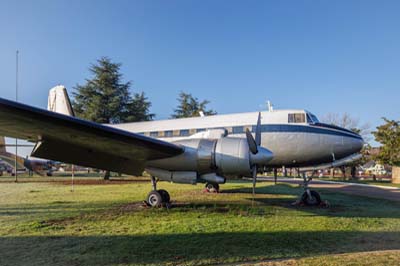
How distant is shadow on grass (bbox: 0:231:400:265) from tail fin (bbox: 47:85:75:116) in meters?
12.6

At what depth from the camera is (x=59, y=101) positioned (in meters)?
17.3

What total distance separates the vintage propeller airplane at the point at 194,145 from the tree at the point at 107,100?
874 inches

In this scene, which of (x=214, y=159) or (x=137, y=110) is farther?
(x=137, y=110)

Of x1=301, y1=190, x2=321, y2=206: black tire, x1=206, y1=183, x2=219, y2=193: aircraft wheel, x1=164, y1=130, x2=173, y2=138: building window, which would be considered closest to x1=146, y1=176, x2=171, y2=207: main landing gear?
x1=164, y1=130, x2=173, y2=138: building window

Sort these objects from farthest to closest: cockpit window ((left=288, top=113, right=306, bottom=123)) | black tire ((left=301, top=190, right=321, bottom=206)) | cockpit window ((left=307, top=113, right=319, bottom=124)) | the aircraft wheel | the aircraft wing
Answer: the aircraft wheel → cockpit window ((left=288, top=113, right=306, bottom=123)) → cockpit window ((left=307, top=113, right=319, bottom=124)) → black tire ((left=301, top=190, right=321, bottom=206)) → the aircraft wing

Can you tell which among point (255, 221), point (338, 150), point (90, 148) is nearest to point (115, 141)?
point (90, 148)

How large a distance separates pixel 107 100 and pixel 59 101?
1860cm

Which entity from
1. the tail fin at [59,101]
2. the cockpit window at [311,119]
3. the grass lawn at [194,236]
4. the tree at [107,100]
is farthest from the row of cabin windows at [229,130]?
the tree at [107,100]

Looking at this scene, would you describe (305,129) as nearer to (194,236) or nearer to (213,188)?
(213,188)

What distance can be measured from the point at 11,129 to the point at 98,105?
91.7 feet

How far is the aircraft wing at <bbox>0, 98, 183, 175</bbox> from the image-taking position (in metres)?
6.15

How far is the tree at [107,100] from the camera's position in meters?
33.8

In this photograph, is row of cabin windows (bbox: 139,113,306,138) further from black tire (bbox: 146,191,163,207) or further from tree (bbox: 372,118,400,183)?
tree (bbox: 372,118,400,183)

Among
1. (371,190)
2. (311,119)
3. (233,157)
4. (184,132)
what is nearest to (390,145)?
(371,190)
